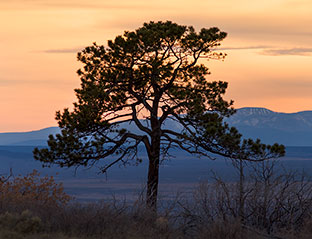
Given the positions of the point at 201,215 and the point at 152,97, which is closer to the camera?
the point at 201,215

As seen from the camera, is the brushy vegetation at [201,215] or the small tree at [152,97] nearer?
the brushy vegetation at [201,215]

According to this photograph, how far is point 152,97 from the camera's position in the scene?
2917 cm

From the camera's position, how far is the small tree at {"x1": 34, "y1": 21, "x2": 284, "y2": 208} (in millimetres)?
27234

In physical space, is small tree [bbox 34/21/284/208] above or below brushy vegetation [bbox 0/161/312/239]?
above

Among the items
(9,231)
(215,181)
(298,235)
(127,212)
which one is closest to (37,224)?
(9,231)

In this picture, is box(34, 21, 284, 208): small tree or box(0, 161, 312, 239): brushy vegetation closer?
box(0, 161, 312, 239): brushy vegetation

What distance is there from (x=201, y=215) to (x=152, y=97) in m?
9.81

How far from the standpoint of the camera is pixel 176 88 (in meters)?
28.4

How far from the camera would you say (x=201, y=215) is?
20.6 metres

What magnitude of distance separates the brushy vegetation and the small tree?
5.53 metres

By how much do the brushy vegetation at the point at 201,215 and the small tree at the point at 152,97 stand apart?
218 inches

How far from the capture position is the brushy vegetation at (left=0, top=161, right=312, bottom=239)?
1817cm

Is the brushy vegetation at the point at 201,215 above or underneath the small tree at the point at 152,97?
underneath

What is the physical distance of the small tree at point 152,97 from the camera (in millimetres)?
27234
